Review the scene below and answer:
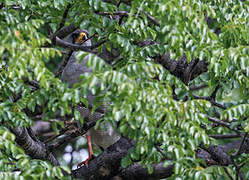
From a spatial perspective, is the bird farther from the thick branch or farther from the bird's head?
the thick branch

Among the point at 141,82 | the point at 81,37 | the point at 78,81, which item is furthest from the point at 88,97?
the point at 141,82

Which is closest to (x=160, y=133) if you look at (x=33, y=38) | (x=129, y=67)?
(x=129, y=67)

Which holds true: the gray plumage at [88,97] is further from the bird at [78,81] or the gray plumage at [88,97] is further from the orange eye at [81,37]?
the orange eye at [81,37]

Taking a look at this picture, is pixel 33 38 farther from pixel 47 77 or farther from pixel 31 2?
pixel 31 2

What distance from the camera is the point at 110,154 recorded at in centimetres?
386

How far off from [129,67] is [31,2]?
1.57 meters

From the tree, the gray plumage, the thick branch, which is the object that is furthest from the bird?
the tree

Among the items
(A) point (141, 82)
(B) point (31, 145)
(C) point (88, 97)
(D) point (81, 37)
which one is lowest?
(B) point (31, 145)

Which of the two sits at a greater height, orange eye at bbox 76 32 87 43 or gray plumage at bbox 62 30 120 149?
orange eye at bbox 76 32 87 43

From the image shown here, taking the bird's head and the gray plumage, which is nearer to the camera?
the gray plumage

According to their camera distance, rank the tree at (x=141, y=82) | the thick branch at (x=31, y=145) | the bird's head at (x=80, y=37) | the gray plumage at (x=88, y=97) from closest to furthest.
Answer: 1. the tree at (x=141, y=82)
2. the thick branch at (x=31, y=145)
3. the gray plumage at (x=88, y=97)
4. the bird's head at (x=80, y=37)

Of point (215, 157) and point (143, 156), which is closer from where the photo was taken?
point (143, 156)

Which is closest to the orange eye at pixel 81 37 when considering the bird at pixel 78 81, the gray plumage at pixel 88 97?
the bird at pixel 78 81

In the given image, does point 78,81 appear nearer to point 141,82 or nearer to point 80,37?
point 80,37
